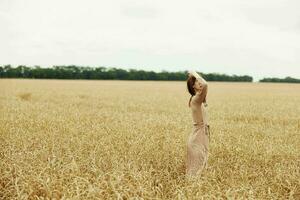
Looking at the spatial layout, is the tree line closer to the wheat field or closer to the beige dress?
the wheat field

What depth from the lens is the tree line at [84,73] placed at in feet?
311

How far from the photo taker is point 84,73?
97250 millimetres

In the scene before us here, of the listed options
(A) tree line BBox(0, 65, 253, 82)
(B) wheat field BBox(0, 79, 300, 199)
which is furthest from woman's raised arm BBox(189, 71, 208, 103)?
(A) tree line BBox(0, 65, 253, 82)

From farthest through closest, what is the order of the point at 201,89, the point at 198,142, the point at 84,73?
1. the point at 84,73
2. the point at 198,142
3. the point at 201,89

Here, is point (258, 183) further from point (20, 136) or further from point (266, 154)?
point (20, 136)

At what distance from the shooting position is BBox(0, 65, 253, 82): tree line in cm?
9469

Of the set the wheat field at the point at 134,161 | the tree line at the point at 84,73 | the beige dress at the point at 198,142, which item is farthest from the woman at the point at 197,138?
the tree line at the point at 84,73

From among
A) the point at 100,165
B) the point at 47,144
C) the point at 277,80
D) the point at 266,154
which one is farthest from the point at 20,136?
the point at 277,80

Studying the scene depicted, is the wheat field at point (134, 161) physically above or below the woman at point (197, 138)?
below

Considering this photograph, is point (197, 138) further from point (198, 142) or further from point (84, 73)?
point (84, 73)

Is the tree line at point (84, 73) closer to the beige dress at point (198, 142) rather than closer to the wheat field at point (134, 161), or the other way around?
the wheat field at point (134, 161)

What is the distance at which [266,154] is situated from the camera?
9.63 metres

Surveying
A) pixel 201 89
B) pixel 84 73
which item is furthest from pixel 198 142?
pixel 84 73

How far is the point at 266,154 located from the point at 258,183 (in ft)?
8.05
